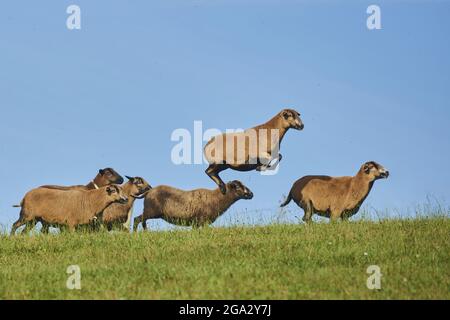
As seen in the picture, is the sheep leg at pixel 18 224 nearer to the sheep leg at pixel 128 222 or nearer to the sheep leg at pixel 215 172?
the sheep leg at pixel 128 222

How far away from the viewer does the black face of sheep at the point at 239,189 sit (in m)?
23.1

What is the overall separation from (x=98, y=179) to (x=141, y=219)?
2012 millimetres

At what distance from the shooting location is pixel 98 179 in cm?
2319

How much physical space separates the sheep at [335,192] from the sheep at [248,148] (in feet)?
6.26

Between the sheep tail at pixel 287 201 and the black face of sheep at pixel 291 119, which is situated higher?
the black face of sheep at pixel 291 119

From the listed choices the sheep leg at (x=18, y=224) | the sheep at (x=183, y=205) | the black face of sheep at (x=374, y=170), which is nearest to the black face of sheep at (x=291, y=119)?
the black face of sheep at (x=374, y=170)

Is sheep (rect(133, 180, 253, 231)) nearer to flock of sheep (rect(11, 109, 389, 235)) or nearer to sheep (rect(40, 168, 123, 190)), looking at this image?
flock of sheep (rect(11, 109, 389, 235))

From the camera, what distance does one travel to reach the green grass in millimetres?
12391

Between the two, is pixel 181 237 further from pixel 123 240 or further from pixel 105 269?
pixel 105 269

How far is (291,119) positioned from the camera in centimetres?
2072

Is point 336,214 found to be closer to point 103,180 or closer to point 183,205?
point 183,205

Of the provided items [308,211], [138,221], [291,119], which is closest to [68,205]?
[138,221]

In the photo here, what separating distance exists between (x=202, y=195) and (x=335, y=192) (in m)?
3.88
